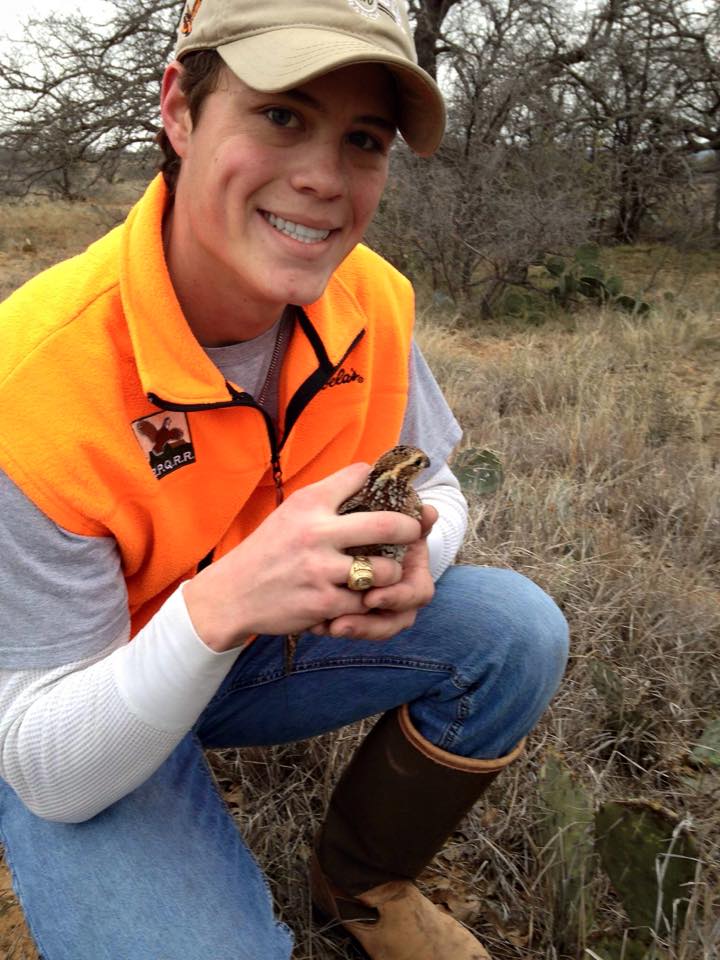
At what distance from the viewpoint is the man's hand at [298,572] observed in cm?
125

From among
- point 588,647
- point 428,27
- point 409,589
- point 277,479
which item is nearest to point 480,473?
point 588,647

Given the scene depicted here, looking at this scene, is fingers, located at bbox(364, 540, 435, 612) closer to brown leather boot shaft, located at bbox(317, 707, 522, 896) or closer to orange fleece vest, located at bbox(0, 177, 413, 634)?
orange fleece vest, located at bbox(0, 177, 413, 634)

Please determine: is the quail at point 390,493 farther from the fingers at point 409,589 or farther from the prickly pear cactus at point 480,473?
the prickly pear cactus at point 480,473

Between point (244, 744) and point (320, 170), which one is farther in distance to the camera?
point (244, 744)

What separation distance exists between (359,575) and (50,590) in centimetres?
57

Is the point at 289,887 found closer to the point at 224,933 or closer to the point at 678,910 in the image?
the point at 224,933

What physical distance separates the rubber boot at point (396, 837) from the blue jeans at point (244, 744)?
58 mm

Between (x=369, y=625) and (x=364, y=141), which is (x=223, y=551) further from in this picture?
(x=364, y=141)

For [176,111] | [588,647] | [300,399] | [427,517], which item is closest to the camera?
[427,517]

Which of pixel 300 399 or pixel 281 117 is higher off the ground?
pixel 281 117

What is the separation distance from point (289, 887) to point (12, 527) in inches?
47.9

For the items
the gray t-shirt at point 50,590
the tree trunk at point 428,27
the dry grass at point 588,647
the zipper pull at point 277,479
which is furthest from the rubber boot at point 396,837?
the tree trunk at point 428,27

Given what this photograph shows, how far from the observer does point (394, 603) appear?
4.50 feet

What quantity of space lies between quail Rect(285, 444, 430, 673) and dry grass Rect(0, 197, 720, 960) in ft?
3.15
